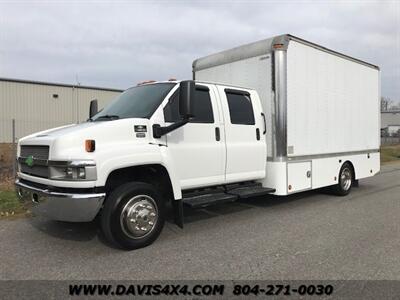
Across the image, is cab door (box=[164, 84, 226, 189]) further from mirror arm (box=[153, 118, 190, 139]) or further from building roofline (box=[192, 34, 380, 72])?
building roofline (box=[192, 34, 380, 72])

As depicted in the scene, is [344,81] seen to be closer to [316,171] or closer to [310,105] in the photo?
[310,105]

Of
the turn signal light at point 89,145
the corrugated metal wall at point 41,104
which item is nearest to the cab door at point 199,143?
the turn signal light at point 89,145

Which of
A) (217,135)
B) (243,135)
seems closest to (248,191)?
(243,135)

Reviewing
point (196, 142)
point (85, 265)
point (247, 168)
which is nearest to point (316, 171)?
point (247, 168)

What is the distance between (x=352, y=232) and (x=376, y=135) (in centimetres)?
561

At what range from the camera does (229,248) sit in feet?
17.4

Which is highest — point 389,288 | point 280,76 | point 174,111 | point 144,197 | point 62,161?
point 280,76

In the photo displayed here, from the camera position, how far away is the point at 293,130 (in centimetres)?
763

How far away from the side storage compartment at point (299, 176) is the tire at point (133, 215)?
3.02 meters

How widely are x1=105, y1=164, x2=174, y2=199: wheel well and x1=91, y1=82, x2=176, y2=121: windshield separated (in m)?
0.75

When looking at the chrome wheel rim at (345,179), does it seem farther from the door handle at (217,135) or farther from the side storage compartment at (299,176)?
the door handle at (217,135)

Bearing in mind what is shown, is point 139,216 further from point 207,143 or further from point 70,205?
point 207,143

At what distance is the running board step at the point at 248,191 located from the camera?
6.59 metres

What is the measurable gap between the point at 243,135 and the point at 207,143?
89cm
